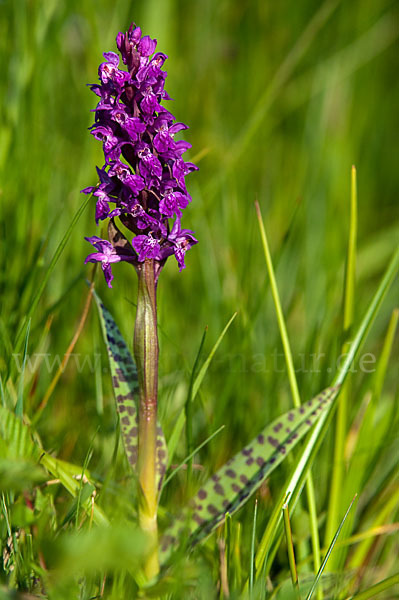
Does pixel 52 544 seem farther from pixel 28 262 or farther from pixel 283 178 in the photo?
pixel 283 178

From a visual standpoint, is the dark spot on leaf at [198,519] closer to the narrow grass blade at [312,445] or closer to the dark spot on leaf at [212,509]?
the dark spot on leaf at [212,509]

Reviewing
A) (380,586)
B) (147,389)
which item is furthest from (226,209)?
(380,586)

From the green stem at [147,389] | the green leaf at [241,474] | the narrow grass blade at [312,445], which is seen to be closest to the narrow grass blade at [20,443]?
the green stem at [147,389]

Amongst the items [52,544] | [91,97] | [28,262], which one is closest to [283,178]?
[91,97]

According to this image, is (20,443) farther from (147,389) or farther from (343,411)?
(343,411)

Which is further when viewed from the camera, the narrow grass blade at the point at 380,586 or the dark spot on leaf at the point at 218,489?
the dark spot on leaf at the point at 218,489

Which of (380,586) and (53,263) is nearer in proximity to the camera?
(380,586)
